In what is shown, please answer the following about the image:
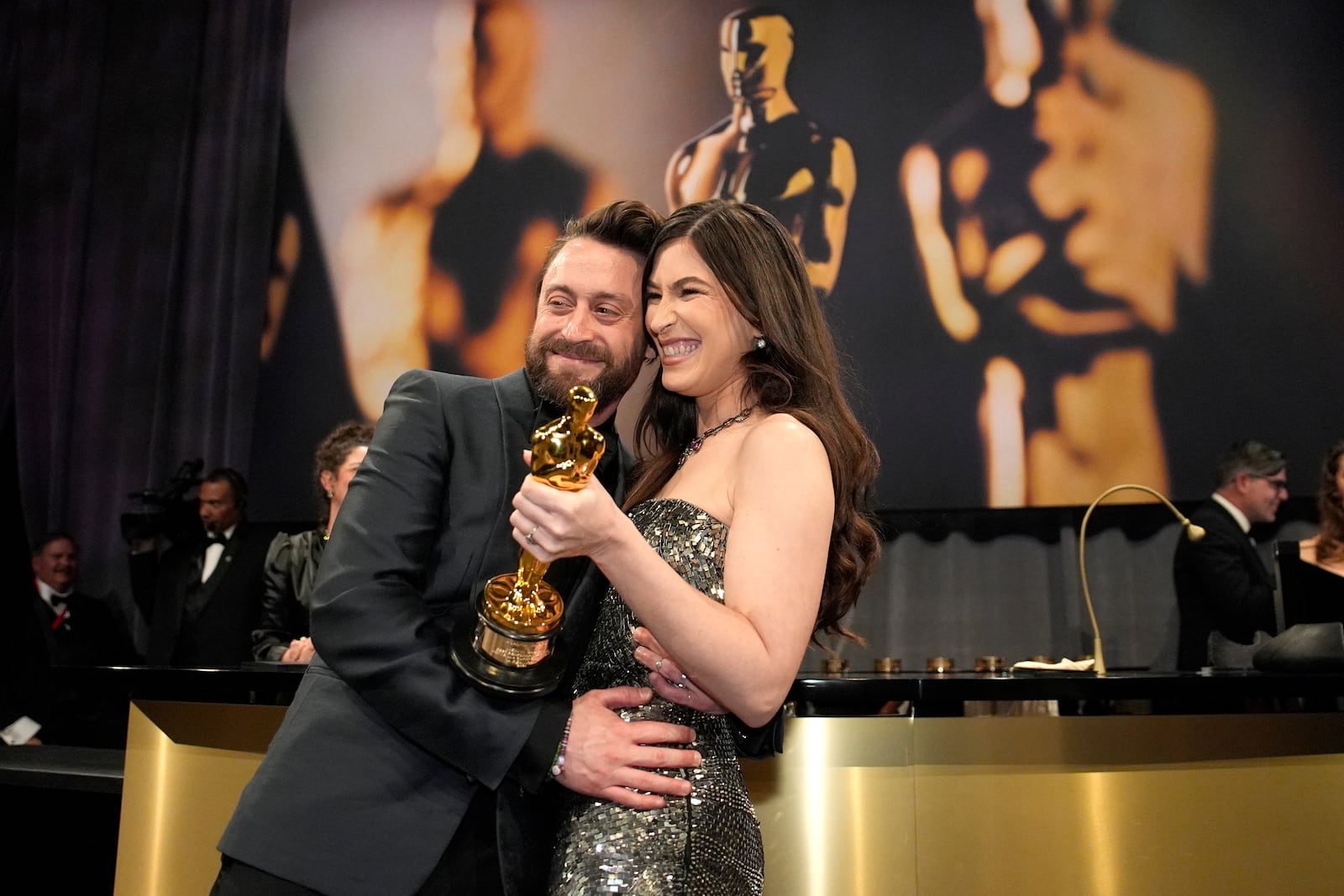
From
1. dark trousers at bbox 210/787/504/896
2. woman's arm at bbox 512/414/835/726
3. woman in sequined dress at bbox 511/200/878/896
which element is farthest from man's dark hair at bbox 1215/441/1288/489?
dark trousers at bbox 210/787/504/896

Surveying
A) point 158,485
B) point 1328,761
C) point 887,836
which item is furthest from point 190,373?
point 1328,761

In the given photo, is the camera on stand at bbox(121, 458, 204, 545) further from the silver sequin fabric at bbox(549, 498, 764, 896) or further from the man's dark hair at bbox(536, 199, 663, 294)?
the silver sequin fabric at bbox(549, 498, 764, 896)

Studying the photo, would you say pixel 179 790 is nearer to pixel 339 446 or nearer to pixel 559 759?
pixel 559 759

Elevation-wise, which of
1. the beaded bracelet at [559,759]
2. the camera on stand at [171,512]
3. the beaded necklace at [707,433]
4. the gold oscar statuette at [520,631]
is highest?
the camera on stand at [171,512]

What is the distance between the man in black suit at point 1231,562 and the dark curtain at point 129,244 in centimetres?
617

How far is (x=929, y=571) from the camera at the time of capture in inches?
277

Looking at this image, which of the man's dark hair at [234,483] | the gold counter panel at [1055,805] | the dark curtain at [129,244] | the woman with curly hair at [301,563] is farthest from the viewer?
the dark curtain at [129,244]

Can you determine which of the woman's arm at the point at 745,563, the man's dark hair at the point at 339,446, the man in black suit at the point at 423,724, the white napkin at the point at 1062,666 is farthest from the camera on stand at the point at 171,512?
the woman's arm at the point at 745,563

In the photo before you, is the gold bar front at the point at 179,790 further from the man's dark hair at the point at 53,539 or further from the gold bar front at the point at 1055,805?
the man's dark hair at the point at 53,539

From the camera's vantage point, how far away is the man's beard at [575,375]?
7.47ft

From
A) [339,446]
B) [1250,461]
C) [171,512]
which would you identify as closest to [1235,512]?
[1250,461]

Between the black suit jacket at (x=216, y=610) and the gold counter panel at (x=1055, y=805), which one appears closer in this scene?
the gold counter panel at (x=1055, y=805)

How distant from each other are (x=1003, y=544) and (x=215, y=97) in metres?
6.54

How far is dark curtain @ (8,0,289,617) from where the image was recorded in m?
8.45
